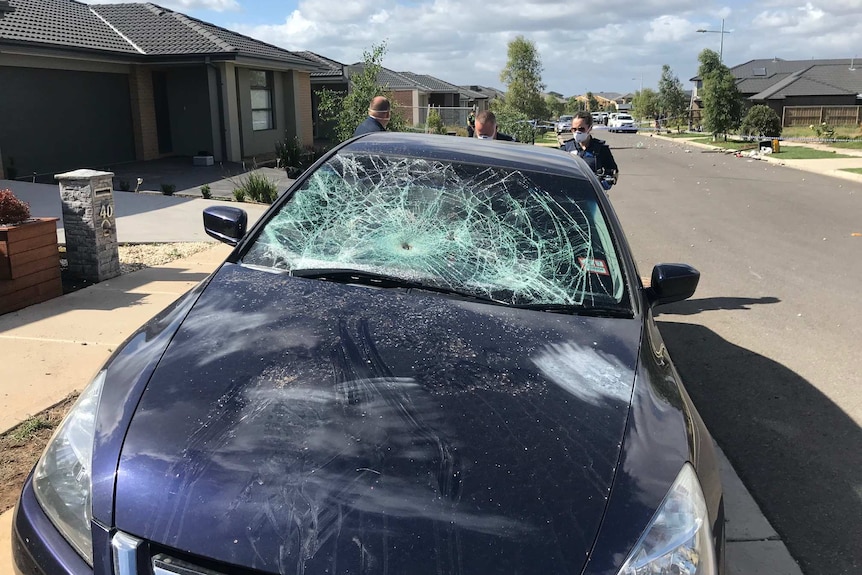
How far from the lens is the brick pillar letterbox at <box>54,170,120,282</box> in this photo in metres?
6.44

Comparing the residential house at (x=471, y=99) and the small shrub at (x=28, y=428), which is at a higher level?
the residential house at (x=471, y=99)

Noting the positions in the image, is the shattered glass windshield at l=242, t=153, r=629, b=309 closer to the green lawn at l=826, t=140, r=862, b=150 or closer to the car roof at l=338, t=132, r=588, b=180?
the car roof at l=338, t=132, r=588, b=180

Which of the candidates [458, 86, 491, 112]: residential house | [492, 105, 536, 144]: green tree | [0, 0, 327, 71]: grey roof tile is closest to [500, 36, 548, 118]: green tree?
[458, 86, 491, 112]: residential house

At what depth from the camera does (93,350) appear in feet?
16.0

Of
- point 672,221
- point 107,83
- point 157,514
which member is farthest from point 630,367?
point 107,83

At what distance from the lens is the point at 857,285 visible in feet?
25.5

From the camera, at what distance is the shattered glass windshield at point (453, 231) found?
2945mm

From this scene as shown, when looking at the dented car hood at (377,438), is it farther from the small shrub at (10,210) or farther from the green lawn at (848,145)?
the green lawn at (848,145)

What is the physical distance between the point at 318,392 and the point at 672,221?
1139 centimetres

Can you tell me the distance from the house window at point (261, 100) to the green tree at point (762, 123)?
84.2 feet

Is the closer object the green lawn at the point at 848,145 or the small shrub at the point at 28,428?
the small shrub at the point at 28,428

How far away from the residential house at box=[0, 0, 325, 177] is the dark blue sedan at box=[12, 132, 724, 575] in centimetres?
1385

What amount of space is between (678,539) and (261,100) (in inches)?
872

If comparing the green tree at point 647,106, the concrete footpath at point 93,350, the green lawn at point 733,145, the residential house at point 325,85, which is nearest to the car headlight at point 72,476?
the concrete footpath at point 93,350
